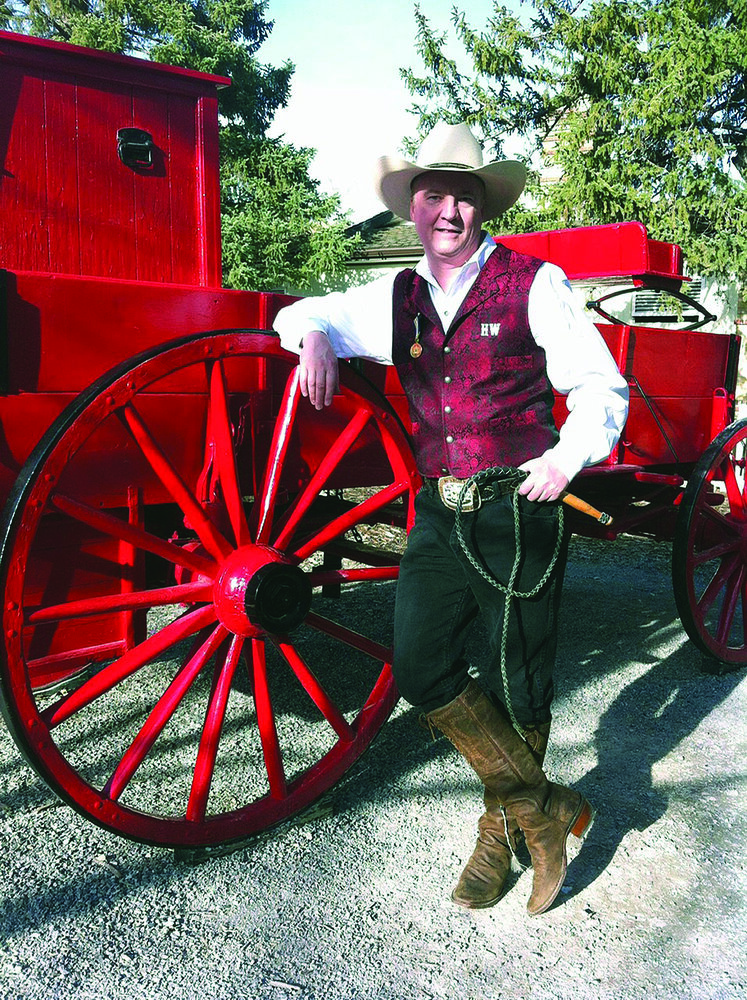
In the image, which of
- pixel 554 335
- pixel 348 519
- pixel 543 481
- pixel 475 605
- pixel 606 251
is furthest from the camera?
pixel 606 251

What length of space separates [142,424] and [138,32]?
1563 centimetres

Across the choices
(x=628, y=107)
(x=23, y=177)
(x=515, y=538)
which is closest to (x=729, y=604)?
(x=515, y=538)

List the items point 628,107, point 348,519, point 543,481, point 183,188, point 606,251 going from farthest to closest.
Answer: point 628,107 < point 606,251 < point 183,188 < point 348,519 < point 543,481

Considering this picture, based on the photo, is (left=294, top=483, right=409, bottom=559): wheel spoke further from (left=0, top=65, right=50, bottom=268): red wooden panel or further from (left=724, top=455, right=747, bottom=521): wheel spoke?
(left=724, top=455, right=747, bottom=521): wheel spoke

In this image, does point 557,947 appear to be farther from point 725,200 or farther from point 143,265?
point 725,200

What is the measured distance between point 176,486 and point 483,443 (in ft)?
2.55

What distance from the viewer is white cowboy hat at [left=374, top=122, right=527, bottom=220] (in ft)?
7.17

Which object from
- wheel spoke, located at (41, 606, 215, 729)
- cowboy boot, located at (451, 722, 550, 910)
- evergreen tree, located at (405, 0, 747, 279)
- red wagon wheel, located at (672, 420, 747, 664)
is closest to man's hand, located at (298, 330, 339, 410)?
wheel spoke, located at (41, 606, 215, 729)

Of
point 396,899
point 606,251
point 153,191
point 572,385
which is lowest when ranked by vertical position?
point 396,899

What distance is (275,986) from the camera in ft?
6.39

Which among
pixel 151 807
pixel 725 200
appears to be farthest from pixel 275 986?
pixel 725 200

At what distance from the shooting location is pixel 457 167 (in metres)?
2.15

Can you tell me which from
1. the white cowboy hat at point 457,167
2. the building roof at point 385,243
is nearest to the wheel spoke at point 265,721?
the white cowboy hat at point 457,167

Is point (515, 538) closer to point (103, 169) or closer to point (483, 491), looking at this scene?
point (483, 491)
